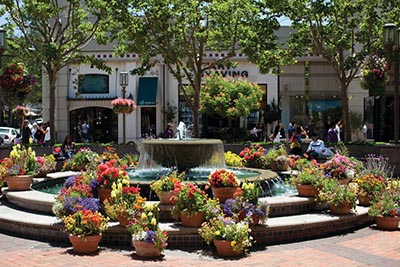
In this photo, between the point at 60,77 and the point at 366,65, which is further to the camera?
the point at 60,77

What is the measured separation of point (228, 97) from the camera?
2864 cm

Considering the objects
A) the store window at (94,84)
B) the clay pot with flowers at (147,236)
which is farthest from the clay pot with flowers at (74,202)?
the store window at (94,84)

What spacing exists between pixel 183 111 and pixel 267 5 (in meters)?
13.5

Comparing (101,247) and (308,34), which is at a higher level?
(308,34)

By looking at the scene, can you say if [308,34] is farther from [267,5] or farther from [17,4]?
[17,4]

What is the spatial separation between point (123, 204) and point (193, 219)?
1129mm

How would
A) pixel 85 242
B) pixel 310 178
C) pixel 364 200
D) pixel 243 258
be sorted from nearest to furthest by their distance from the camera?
pixel 243 258 < pixel 85 242 < pixel 310 178 < pixel 364 200

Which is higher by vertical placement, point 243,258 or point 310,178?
point 310,178

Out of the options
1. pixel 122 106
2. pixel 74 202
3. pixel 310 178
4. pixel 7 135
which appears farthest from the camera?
pixel 7 135

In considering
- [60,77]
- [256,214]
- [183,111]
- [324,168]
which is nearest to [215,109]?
[183,111]

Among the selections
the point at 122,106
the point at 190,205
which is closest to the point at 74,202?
the point at 190,205

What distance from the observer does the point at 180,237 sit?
820cm

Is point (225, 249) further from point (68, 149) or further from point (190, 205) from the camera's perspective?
point (68, 149)

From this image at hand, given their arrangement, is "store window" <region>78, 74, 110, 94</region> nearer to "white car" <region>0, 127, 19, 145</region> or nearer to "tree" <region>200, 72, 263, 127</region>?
"white car" <region>0, 127, 19, 145</region>
